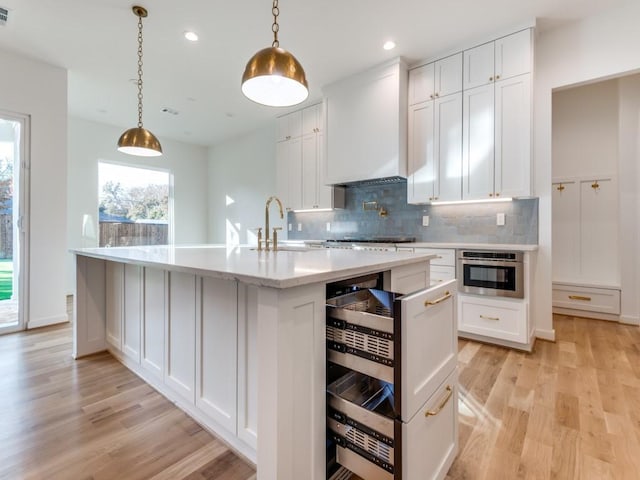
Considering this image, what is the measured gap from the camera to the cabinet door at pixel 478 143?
2967 mm

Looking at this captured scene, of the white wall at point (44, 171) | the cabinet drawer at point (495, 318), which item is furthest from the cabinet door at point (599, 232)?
the white wall at point (44, 171)

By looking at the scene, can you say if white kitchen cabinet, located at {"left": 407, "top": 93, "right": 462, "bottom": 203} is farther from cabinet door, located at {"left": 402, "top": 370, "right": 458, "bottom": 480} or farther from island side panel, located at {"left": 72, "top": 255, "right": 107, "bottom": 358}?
island side panel, located at {"left": 72, "top": 255, "right": 107, "bottom": 358}

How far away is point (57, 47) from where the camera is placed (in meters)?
3.08

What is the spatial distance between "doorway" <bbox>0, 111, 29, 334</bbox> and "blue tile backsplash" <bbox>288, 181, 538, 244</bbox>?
329 centimetres

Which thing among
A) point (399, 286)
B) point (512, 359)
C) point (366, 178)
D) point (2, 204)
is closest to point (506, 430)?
point (399, 286)

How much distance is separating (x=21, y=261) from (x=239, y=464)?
3.42 m

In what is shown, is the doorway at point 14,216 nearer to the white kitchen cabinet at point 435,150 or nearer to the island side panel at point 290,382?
the island side panel at point 290,382

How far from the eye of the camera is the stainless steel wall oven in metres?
2.64

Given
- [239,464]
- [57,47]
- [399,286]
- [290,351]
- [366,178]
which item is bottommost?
[239,464]

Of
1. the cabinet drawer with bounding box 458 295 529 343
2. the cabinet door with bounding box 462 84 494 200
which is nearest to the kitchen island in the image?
the cabinet drawer with bounding box 458 295 529 343

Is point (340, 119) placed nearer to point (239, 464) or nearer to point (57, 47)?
point (57, 47)

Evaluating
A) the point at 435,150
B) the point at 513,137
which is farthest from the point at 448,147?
the point at 513,137

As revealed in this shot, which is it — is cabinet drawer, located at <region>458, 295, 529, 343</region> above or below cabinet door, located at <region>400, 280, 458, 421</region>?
below

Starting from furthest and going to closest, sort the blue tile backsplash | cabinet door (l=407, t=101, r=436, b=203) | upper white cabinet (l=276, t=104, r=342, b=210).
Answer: upper white cabinet (l=276, t=104, r=342, b=210)
cabinet door (l=407, t=101, r=436, b=203)
the blue tile backsplash
